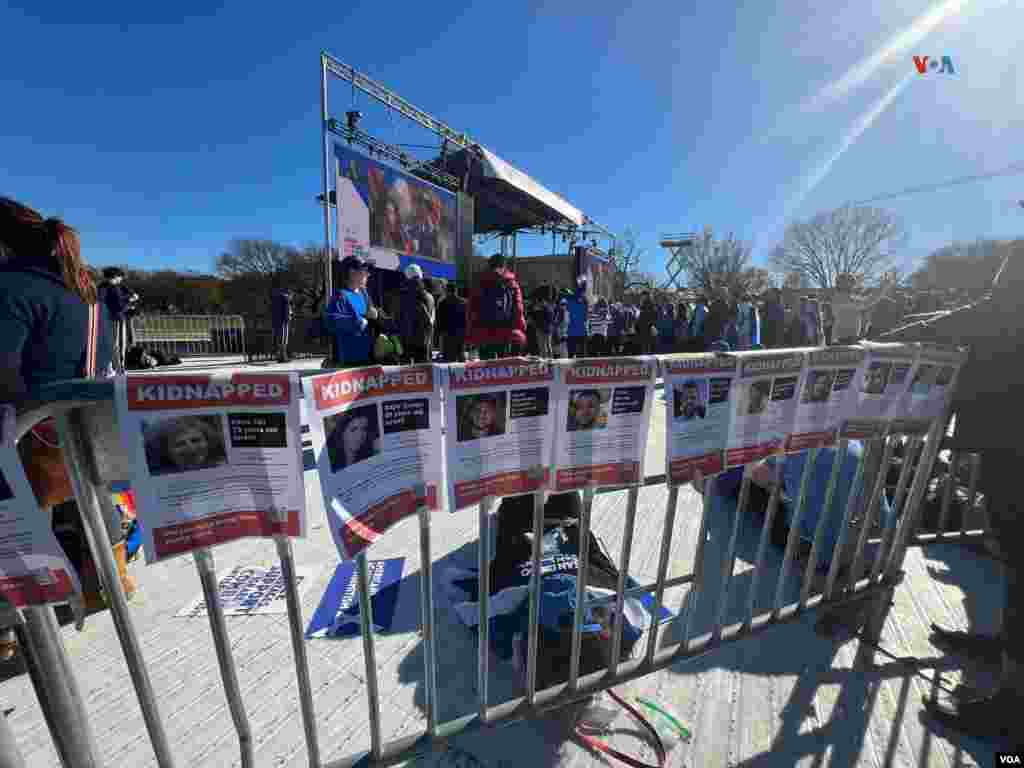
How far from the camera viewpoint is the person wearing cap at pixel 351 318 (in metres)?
4.21

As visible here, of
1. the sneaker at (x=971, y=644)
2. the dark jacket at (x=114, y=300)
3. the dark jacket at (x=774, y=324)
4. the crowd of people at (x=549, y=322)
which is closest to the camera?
the sneaker at (x=971, y=644)

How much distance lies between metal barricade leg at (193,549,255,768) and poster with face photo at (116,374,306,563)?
0.07 metres

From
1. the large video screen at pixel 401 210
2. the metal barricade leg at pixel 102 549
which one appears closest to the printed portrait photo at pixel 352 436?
the metal barricade leg at pixel 102 549

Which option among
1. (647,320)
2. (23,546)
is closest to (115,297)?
(23,546)

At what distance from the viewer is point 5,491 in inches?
36.3

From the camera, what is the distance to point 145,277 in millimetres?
37125

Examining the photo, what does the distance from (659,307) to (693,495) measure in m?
11.1

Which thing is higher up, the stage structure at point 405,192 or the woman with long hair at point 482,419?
the stage structure at point 405,192

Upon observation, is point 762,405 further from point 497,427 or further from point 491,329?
point 491,329

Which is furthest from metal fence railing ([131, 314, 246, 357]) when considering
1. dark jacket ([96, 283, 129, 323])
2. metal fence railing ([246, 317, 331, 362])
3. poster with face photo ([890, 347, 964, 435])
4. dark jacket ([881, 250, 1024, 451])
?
dark jacket ([881, 250, 1024, 451])

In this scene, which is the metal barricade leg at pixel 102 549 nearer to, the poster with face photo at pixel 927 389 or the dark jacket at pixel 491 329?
the poster with face photo at pixel 927 389

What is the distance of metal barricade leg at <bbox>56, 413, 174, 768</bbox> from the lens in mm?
1008

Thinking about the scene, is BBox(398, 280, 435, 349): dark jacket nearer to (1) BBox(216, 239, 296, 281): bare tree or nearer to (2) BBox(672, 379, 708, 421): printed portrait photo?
(2) BBox(672, 379, 708, 421): printed portrait photo

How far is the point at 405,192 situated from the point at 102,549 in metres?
14.1
